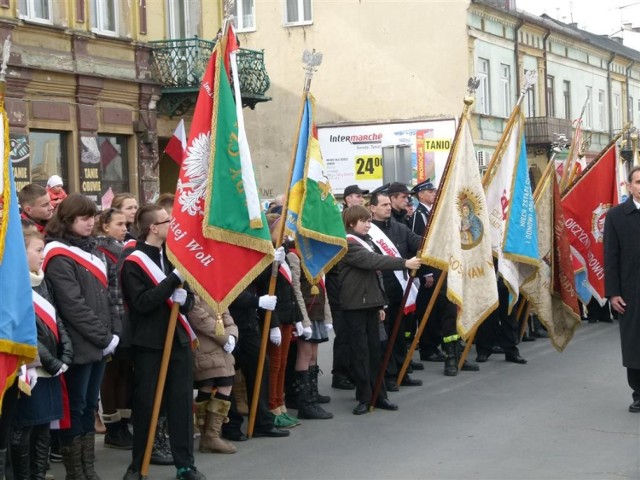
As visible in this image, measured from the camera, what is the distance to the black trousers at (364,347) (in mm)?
9562

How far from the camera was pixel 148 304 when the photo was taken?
23.5 feet

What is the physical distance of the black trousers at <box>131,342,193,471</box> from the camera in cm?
724

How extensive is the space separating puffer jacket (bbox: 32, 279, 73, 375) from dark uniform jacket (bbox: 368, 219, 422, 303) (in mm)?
5029

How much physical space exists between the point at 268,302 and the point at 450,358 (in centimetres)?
407

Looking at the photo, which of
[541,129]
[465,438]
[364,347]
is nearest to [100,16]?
[364,347]

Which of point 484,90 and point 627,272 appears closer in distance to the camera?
point 627,272

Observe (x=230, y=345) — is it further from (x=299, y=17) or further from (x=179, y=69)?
(x=299, y=17)

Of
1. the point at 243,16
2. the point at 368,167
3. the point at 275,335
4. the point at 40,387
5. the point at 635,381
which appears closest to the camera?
the point at 40,387

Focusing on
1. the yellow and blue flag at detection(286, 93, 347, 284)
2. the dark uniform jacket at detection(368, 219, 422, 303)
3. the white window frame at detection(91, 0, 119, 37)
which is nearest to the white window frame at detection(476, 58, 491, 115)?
the white window frame at detection(91, 0, 119, 37)

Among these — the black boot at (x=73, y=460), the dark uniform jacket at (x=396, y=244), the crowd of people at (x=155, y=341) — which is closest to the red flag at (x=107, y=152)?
the dark uniform jacket at (x=396, y=244)

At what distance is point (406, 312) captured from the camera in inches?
464

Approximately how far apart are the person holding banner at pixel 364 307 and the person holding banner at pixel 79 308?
9.13 ft

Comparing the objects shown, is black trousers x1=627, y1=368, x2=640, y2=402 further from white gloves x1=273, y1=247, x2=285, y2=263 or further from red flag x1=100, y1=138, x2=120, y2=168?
red flag x1=100, y1=138, x2=120, y2=168

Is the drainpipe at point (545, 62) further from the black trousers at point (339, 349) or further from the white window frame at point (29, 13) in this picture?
the black trousers at point (339, 349)
